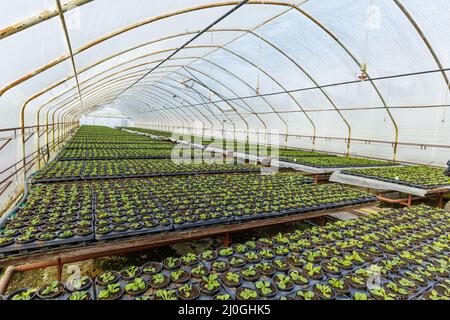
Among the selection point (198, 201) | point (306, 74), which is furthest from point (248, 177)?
point (306, 74)

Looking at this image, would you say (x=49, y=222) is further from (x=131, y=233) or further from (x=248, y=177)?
(x=248, y=177)

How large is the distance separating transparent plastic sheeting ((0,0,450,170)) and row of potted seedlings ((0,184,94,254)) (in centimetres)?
225

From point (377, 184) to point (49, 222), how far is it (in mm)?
7304

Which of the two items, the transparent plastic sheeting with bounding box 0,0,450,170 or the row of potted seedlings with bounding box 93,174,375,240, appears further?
the transparent plastic sheeting with bounding box 0,0,450,170

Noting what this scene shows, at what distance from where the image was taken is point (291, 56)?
10547 mm

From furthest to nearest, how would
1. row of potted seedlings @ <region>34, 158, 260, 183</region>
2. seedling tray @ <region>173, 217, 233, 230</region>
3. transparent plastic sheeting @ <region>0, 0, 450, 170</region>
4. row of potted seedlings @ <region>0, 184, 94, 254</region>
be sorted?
row of potted seedlings @ <region>34, 158, 260, 183</region>
transparent plastic sheeting @ <region>0, 0, 450, 170</region>
seedling tray @ <region>173, 217, 233, 230</region>
row of potted seedlings @ <region>0, 184, 94, 254</region>

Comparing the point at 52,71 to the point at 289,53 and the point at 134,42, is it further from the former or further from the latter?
the point at 289,53

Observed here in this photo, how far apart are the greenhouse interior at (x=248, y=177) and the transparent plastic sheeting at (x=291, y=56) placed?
6 cm

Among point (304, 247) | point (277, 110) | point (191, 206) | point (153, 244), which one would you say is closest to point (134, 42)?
point (191, 206)

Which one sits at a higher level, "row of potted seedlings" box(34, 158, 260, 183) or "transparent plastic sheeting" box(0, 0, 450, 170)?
"transparent plastic sheeting" box(0, 0, 450, 170)

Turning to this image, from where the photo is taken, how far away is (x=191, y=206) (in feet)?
14.2

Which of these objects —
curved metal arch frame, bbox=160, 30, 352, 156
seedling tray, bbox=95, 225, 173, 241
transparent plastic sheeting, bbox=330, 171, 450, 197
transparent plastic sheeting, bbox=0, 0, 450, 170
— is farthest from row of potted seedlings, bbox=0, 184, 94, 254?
curved metal arch frame, bbox=160, 30, 352, 156

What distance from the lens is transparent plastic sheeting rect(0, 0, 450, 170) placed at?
5.14m

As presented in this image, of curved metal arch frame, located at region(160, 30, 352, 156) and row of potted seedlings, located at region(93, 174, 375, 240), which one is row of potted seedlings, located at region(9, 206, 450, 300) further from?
curved metal arch frame, located at region(160, 30, 352, 156)
